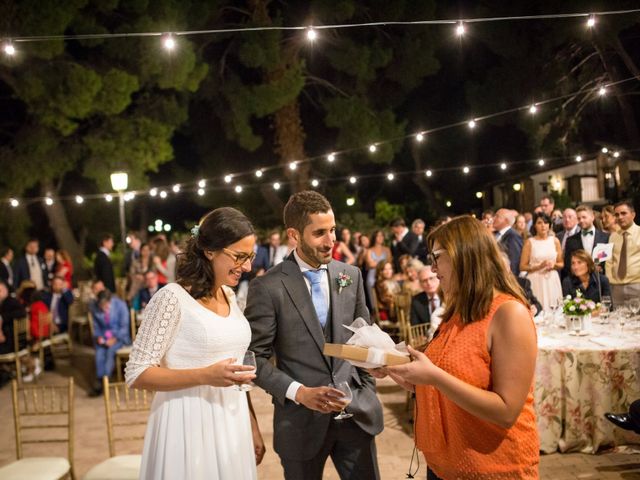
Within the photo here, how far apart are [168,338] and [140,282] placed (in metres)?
8.12

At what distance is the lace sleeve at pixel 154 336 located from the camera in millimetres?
2352

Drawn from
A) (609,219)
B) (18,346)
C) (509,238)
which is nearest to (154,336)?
(509,238)

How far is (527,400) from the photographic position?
2203mm

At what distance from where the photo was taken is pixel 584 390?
4891 millimetres

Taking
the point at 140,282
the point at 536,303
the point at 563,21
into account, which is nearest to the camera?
the point at 536,303

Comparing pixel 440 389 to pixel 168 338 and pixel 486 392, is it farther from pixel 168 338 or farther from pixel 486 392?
pixel 168 338

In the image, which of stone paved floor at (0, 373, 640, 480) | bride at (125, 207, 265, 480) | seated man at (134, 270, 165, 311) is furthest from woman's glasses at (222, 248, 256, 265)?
seated man at (134, 270, 165, 311)

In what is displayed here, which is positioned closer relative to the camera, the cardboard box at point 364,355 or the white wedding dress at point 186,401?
the cardboard box at point 364,355

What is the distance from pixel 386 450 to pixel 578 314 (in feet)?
6.11

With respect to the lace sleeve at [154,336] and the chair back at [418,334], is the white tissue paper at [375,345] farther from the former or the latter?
the chair back at [418,334]

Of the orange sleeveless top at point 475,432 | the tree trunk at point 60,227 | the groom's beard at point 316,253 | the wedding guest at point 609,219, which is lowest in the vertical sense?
the orange sleeveless top at point 475,432

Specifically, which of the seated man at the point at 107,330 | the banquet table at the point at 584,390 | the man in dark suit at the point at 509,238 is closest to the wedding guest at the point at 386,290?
the man in dark suit at the point at 509,238

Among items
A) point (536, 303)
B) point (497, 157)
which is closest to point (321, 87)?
point (497, 157)

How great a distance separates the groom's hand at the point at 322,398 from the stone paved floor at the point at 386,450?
2.47 meters
